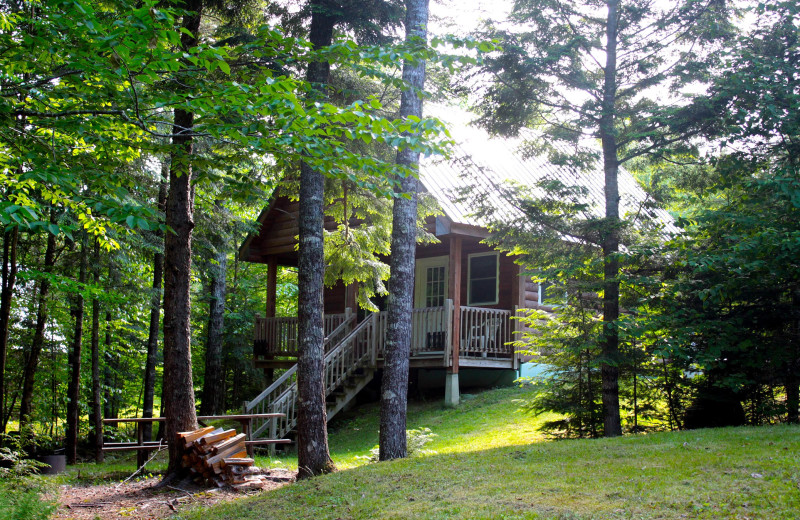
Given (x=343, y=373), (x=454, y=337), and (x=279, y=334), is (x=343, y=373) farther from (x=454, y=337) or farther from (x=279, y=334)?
(x=279, y=334)

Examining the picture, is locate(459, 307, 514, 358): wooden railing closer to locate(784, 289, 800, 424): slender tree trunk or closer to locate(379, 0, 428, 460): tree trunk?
locate(379, 0, 428, 460): tree trunk

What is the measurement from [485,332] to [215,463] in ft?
26.6

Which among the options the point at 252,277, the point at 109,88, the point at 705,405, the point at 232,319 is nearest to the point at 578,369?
the point at 705,405

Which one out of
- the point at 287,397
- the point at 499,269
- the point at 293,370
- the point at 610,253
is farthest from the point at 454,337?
the point at 610,253

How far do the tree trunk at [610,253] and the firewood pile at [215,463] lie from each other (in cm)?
526

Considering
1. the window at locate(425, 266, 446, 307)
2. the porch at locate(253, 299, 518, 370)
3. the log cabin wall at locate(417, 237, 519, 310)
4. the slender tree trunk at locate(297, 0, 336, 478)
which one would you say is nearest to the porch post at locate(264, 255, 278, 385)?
the porch at locate(253, 299, 518, 370)

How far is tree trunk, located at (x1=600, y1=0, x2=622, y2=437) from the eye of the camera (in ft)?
32.8

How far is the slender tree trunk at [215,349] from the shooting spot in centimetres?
1950

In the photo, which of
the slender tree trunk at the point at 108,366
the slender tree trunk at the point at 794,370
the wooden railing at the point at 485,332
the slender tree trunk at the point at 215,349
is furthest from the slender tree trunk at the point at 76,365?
the slender tree trunk at the point at 794,370

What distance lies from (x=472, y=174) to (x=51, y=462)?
29.8 ft

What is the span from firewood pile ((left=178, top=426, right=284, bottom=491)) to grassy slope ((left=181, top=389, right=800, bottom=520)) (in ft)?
4.32

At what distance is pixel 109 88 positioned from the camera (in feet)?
19.7

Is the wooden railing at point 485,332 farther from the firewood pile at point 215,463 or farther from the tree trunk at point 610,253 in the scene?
the firewood pile at point 215,463

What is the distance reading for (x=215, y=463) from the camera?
912 cm
